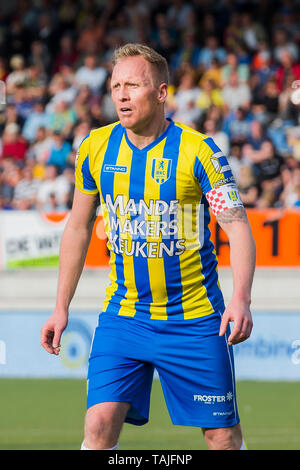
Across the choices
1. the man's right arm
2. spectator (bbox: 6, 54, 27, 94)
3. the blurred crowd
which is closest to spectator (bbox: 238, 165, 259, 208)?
the blurred crowd

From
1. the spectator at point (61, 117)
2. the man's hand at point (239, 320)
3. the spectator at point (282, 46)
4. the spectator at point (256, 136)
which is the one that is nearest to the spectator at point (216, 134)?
the spectator at point (256, 136)

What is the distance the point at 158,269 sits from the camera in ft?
13.6

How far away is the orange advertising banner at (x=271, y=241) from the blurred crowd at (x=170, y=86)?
1.05 meters

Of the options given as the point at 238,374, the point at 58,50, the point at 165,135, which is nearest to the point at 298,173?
the point at 238,374

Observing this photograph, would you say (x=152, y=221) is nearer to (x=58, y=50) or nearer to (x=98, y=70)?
(x=98, y=70)

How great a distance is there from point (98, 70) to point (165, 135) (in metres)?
10.8

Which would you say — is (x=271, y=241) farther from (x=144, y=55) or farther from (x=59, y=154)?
(x=144, y=55)

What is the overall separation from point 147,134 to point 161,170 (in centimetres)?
21

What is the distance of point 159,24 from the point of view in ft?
49.8

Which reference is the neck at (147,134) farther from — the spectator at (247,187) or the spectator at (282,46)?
the spectator at (282,46)

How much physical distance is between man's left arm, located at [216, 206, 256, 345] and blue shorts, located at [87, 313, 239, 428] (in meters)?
0.34

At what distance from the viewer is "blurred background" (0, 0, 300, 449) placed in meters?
8.18

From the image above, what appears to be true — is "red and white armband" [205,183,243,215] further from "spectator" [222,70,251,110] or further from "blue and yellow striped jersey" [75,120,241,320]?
"spectator" [222,70,251,110]

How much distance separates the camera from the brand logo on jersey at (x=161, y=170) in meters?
4.09
